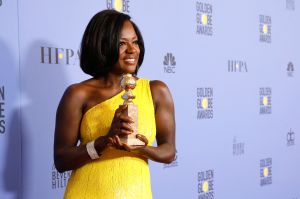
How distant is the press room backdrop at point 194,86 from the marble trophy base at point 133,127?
2.20 feet

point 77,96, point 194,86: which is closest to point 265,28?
point 194,86

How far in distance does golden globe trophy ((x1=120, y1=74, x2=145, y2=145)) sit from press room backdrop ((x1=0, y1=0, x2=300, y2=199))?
65cm

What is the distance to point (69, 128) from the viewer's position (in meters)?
1.15

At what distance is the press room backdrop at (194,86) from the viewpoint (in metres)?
1.61

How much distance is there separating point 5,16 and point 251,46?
1.52m

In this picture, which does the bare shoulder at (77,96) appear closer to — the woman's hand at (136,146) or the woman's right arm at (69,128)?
the woman's right arm at (69,128)

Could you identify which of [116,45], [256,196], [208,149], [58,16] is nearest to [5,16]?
[58,16]

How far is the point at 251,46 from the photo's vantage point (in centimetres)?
269

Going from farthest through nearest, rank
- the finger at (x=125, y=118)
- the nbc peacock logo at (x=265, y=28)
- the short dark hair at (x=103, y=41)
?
the nbc peacock logo at (x=265, y=28), the short dark hair at (x=103, y=41), the finger at (x=125, y=118)

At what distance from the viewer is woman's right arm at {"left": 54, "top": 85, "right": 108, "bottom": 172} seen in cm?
113

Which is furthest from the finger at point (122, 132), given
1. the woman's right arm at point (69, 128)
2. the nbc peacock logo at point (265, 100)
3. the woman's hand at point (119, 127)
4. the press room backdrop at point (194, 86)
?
the nbc peacock logo at point (265, 100)

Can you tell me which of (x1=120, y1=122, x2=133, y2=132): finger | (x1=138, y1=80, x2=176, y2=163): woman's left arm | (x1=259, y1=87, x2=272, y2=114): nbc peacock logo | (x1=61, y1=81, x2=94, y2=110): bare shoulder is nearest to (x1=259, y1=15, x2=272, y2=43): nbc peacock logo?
(x1=259, y1=87, x2=272, y2=114): nbc peacock logo

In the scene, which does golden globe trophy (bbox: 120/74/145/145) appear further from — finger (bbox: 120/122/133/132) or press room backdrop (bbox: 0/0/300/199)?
press room backdrop (bbox: 0/0/300/199)

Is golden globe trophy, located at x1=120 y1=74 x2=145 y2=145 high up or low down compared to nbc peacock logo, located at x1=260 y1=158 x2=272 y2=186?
up
